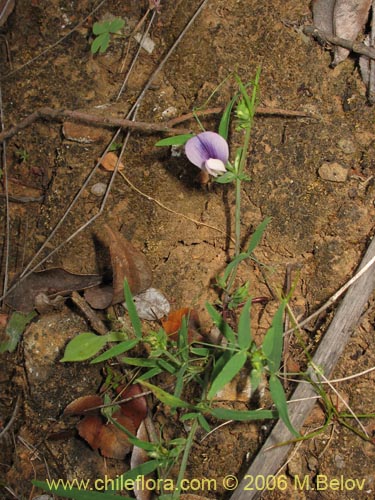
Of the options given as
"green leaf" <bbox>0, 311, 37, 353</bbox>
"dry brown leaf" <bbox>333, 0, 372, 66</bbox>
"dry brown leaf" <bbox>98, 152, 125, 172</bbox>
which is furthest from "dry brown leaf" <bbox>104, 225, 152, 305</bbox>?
"dry brown leaf" <bbox>333, 0, 372, 66</bbox>

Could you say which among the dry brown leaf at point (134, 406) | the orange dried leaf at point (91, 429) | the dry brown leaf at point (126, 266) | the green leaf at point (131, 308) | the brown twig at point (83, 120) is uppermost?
the brown twig at point (83, 120)

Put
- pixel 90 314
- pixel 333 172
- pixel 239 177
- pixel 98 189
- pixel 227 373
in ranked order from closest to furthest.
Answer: pixel 227 373
pixel 239 177
pixel 333 172
pixel 90 314
pixel 98 189

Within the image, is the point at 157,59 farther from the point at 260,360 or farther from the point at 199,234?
the point at 260,360

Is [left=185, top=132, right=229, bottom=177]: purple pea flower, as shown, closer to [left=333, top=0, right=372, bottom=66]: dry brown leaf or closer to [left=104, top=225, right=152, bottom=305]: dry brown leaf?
[left=104, top=225, right=152, bottom=305]: dry brown leaf

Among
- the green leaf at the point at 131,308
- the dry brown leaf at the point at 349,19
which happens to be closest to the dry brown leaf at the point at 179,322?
the green leaf at the point at 131,308

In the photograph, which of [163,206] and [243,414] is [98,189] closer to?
[163,206]

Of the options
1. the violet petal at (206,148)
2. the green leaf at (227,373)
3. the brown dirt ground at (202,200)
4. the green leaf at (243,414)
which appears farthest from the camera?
the brown dirt ground at (202,200)

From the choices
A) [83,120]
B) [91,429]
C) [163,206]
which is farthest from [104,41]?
[91,429]

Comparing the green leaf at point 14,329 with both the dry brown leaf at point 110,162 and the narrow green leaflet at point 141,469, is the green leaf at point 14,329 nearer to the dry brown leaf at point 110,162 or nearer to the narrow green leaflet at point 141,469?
the dry brown leaf at point 110,162
